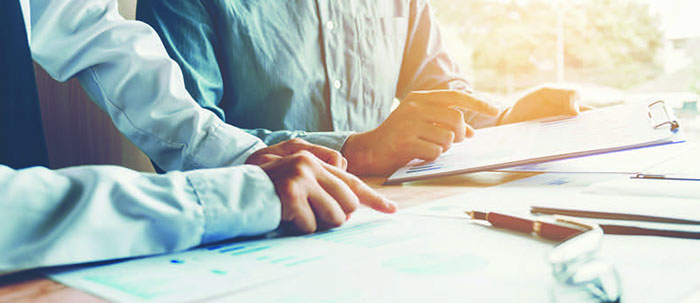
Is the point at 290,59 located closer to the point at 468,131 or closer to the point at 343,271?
the point at 468,131

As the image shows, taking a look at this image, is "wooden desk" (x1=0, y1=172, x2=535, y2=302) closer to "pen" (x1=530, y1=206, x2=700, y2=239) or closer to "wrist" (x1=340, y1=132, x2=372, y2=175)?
"wrist" (x1=340, y1=132, x2=372, y2=175)

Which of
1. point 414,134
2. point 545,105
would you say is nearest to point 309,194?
point 414,134

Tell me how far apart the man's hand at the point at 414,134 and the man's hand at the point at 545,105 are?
8.7 inches

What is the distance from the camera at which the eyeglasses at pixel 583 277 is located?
0.93 feet

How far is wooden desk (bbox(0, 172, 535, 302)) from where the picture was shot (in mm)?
342

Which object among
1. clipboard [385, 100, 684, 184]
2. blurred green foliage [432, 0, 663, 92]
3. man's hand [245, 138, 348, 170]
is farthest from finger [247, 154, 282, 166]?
blurred green foliage [432, 0, 663, 92]

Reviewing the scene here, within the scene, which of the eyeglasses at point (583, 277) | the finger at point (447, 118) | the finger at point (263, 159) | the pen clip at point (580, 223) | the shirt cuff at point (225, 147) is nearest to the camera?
the eyeglasses at point (583, 277)

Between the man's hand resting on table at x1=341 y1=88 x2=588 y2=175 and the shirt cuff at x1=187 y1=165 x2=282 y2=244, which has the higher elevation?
the shirt cuff at x1=187 y1=165 x2=282 y2=244

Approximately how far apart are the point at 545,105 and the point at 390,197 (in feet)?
1.72

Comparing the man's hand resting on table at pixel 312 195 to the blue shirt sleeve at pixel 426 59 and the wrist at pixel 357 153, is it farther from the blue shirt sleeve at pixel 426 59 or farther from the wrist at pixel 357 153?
the blue shirt sleeve at pixel 426 59

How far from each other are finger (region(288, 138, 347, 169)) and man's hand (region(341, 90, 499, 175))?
0.69 ft

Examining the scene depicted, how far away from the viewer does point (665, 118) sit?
30.5 inches

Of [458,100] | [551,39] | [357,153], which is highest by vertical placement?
[458,100]

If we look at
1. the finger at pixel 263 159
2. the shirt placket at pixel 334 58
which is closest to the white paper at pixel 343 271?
the finger at pixel 263 159
